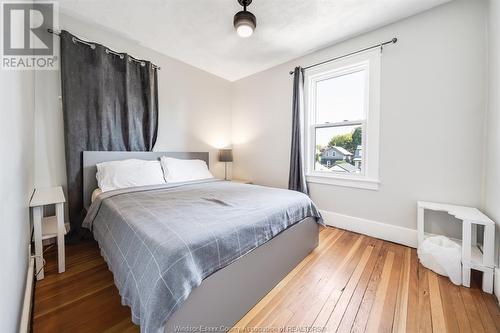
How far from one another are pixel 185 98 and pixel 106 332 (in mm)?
3051

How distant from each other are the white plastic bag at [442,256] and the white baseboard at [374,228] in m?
0.31

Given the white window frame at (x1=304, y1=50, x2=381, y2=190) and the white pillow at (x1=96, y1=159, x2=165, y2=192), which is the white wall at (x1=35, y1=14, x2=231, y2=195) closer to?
the white pillow at (x1=96, y1=159, x2=165, y2=192)

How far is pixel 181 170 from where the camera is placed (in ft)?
9.12

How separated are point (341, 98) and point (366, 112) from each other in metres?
0.43

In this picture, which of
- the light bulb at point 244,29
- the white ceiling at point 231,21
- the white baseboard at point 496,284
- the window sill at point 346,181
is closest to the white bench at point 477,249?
the white baseboard at point 496,284

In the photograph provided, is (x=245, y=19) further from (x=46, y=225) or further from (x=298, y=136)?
(x=46, y=225)

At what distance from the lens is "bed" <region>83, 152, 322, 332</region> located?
0.94 metres

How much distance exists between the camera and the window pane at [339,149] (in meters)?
2.64

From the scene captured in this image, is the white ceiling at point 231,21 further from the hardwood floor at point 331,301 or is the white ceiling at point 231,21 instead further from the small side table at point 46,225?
the hardwood floor at point 331,301

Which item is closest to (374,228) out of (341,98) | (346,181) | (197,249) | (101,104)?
(346,181)

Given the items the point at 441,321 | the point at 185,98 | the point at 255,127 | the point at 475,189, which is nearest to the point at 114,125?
the point at 185,98

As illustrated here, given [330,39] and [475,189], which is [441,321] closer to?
[475,189]

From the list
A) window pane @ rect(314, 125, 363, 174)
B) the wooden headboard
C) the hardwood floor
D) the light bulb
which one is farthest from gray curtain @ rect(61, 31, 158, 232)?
window pane @ rect(314, 125, 363, 174)

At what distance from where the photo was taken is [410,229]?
2.21 meters
